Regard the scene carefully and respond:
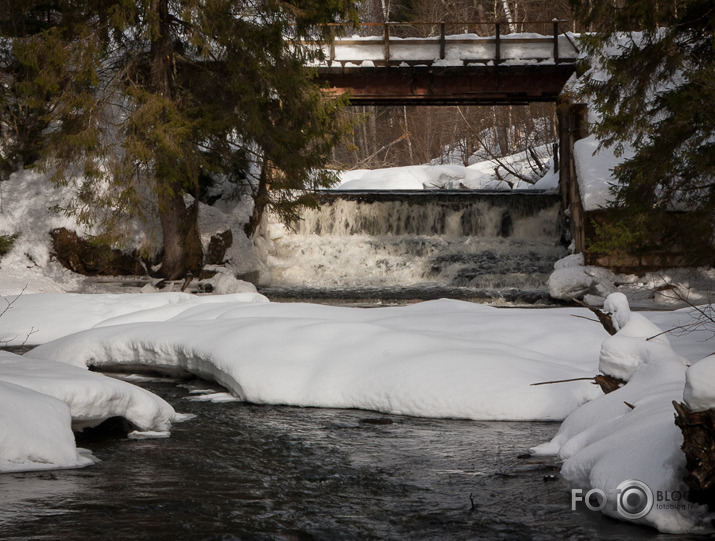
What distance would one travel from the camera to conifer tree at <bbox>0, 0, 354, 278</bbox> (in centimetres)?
1520

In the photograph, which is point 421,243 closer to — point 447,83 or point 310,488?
point 447,83

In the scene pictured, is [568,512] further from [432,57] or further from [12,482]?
[432,57]

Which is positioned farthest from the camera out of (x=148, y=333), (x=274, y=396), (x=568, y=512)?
(x=148, y=333)

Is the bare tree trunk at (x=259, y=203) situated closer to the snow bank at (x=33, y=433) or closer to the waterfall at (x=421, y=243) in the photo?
the waterfall at (x=421, y=243)

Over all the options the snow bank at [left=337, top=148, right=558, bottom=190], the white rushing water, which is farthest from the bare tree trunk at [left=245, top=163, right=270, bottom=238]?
the snow bank at [left=337, top=148, right=558, bottom=190]

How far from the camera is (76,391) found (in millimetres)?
5742

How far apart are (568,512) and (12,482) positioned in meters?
3.13

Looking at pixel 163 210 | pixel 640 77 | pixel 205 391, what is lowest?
pixel 205 391

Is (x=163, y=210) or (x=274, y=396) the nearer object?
(x=274, y=396)

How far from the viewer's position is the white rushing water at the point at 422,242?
17844 mm

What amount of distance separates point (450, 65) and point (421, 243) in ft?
14.4

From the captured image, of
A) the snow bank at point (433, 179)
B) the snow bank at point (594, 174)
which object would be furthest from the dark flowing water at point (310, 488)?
the snow bank at point (433, 179)

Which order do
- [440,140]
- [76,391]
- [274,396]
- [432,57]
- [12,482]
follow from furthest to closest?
1. [440,140]
2. [432,57]
3. [274,396]
4. [76,391]
5. [12,482]

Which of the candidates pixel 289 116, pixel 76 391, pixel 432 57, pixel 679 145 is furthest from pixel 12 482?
pixel 432 57
